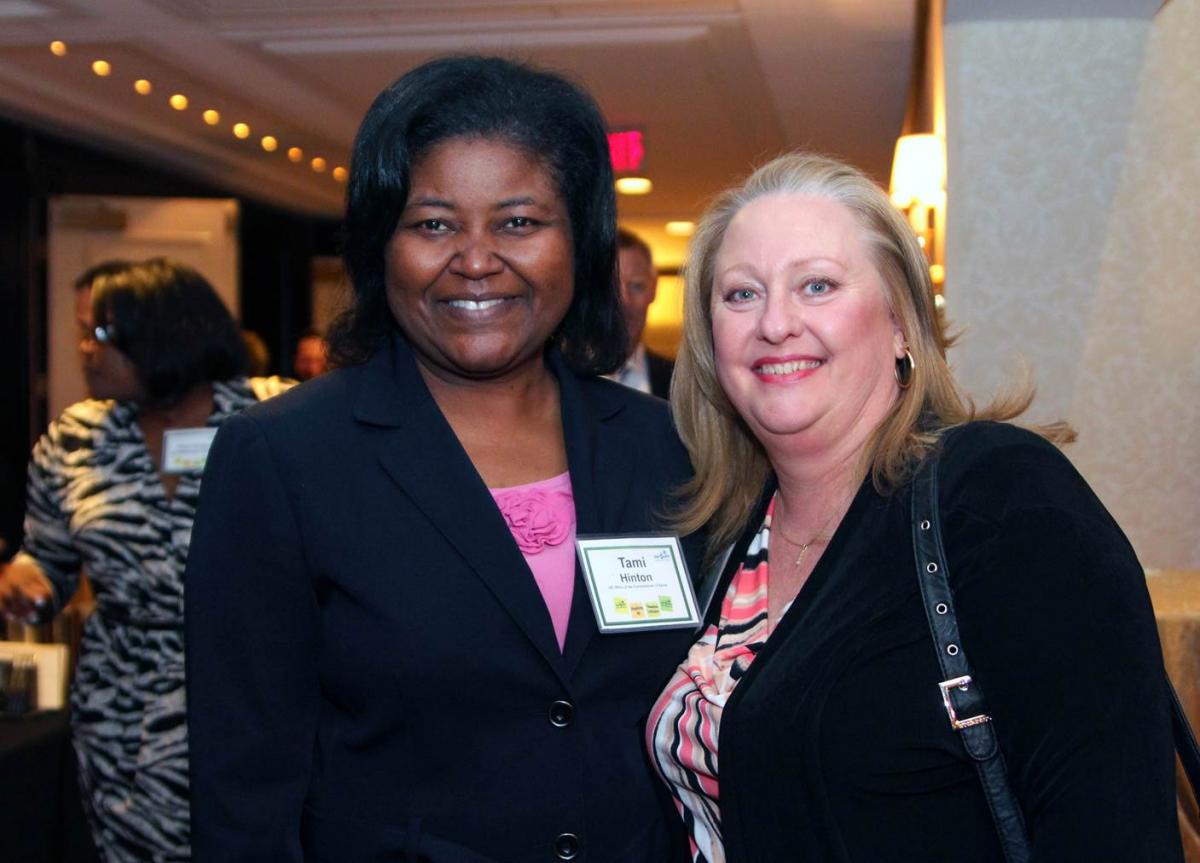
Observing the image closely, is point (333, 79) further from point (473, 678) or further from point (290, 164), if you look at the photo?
point (473, 678)

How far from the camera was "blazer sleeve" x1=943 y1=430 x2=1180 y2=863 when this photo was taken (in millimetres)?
1305

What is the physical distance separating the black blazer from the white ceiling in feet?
8.26

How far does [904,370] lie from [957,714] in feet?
1.68

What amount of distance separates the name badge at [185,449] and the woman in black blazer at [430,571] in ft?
4.66

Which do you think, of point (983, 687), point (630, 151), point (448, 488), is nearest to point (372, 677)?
point (448, 488)

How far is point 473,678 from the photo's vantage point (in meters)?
1.54

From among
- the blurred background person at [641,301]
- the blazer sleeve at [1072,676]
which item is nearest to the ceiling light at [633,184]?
the blurred background person at [641,301]

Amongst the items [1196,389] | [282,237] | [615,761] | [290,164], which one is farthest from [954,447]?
[282,237]

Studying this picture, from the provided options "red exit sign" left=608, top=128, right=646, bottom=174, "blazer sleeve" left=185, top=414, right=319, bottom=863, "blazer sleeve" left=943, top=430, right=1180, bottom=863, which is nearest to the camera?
"blazer sleeve" left=943, top=430, right=1180, bottom=863

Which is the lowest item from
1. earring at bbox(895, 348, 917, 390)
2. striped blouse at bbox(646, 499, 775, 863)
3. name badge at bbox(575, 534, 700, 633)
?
striped blouse at bbox(646, 499, 775, 863)

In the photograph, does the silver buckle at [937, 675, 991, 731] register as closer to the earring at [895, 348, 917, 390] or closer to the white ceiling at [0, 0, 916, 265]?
the earring at [895, 348, 917, 390]

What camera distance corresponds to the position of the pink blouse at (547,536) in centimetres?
169

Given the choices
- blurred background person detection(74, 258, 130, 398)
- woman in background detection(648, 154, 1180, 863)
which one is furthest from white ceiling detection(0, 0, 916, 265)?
woman in background detection(648, 154, 1180, 863)

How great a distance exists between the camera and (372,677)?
1.54m
